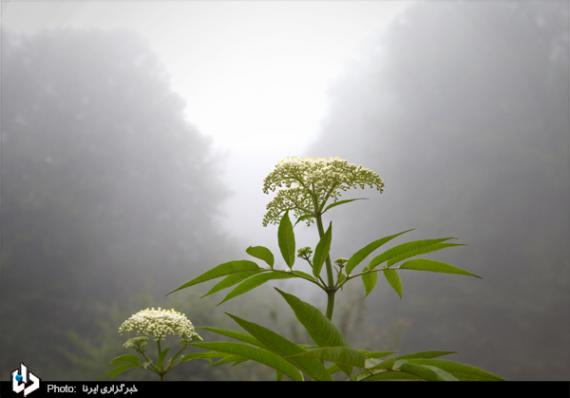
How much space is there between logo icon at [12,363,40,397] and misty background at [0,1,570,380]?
1147cm

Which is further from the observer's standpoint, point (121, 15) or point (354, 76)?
point (121, 15)

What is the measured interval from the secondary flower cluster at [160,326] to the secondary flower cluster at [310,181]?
0.32m

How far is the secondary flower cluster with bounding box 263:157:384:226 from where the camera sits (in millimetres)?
859

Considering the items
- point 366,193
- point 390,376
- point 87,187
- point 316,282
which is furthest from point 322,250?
point 366,193

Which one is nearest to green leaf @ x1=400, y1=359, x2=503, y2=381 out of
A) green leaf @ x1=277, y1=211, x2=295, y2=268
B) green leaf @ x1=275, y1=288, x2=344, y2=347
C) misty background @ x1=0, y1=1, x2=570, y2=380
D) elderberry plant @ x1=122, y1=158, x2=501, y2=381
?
elderberry plant @ x1=122, y1=158, x2=501, y2=381

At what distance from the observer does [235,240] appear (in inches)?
841

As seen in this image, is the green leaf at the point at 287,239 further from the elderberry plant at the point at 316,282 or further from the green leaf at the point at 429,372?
the green leaf at the point at 429,372
